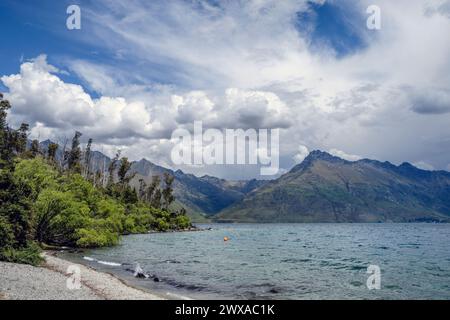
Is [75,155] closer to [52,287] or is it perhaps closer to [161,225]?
[161,225]

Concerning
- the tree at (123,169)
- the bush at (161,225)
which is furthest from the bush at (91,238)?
the tree at (123,169)

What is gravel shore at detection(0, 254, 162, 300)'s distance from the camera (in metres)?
27.5

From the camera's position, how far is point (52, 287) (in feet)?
102

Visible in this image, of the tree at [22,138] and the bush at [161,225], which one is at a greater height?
the tree at [22,138]

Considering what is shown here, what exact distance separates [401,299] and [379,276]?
15.6m

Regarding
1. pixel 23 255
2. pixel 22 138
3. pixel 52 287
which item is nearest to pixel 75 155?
pixel 22 138

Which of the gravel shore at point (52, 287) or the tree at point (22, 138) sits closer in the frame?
the gravel shore at point (52, 287)

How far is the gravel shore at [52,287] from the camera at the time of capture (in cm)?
2750

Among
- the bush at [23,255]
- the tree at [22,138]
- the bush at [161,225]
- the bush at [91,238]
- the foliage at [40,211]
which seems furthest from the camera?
the bush at [161,225]

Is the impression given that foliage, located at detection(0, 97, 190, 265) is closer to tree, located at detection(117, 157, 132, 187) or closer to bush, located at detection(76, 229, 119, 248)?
bush, located at detection(76, 229, 119, 248)

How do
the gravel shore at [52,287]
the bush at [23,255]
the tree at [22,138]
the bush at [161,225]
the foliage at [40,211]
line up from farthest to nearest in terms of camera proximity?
the bush at [161,225]
the tree at [22,138]
the foliage at [40,211]
the bush at [23,255]
the gravel shore at [52,287]

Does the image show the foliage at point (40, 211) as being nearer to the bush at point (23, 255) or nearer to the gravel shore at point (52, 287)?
the bush at point (23, 255)
